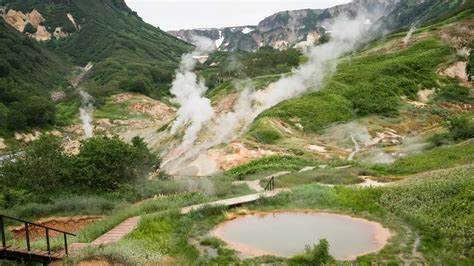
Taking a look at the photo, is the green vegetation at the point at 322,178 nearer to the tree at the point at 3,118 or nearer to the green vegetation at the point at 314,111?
the green vegetation at the point at 314,111

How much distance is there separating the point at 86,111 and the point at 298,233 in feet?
267

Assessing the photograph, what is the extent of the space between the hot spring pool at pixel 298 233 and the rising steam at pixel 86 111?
67.6 metres

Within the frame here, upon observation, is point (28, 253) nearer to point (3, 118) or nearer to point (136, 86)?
point (3, 118)

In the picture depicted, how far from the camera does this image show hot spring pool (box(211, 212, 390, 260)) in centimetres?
1805

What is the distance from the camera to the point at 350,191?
25.3 m

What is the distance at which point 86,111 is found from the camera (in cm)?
9525

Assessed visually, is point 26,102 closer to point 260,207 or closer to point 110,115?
point 110,115

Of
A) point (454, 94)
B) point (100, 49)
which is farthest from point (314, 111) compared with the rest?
point (100, 49)

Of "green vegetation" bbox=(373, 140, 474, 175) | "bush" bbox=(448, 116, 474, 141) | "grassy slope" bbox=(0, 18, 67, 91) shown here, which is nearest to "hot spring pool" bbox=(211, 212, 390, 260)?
"green vegetation" bbox=(373, 140, 474, 175)

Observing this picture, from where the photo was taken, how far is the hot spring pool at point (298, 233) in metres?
18.0

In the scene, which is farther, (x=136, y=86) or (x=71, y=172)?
(x=136, y=86)

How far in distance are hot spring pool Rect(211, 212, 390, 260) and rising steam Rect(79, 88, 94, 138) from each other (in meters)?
67.6

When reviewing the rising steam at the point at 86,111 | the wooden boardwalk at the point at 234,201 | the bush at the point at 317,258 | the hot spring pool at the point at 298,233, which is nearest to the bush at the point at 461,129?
the wooden boardwalk at the point at 234,201

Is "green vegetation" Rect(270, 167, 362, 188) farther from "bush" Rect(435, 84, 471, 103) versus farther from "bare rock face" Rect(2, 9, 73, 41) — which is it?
"bare rock face" Rect(2, 9, 73, 41)
